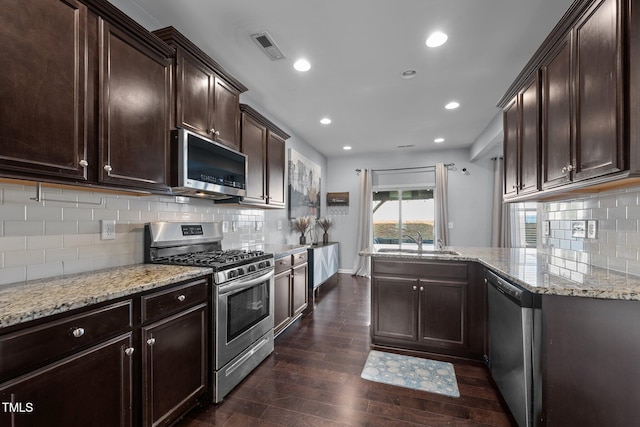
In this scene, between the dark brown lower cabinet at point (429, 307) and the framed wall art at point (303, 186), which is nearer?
the dark brown lower cabinet at point (429, 307)

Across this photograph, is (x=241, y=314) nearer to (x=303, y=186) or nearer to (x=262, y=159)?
(x=262, y=159)

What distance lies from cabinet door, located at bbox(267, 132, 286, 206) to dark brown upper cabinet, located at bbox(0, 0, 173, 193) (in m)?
1.40

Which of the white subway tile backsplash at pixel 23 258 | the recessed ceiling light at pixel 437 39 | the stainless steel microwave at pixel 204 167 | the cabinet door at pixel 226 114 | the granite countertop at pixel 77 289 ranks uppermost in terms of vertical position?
the recessed ceiling light at pixel 437 39

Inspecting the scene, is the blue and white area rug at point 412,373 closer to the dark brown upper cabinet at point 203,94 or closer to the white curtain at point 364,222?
the dark brown upper cabinet at point 203,94

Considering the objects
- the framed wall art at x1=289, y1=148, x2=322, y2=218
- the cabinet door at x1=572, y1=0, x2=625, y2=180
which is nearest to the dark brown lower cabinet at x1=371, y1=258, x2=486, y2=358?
the cabinet door at x1=572, y1=0, x2=625, y2=180

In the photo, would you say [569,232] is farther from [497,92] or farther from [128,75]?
[128,75]

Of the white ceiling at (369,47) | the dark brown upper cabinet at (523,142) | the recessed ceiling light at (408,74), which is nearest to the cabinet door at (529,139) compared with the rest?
the dark brown upper cabinet at (523,142)

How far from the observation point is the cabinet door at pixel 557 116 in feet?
5.69

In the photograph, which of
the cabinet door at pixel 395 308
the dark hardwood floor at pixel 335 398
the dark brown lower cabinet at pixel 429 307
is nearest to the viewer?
the dark hardwood floor at pixel 335 398

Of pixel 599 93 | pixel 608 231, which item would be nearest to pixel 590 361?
pixel 608 231

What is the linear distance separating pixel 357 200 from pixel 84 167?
5.46m

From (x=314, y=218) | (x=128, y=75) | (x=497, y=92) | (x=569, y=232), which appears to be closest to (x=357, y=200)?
(x=314, y=218)

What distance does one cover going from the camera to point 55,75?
4.35 ft

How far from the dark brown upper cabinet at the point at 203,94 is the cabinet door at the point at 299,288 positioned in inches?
64.1
